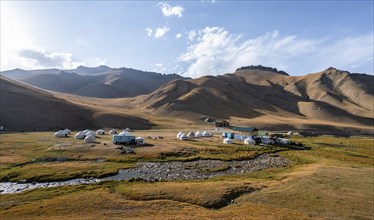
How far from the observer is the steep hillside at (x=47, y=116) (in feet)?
550

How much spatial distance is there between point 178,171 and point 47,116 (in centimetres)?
13106

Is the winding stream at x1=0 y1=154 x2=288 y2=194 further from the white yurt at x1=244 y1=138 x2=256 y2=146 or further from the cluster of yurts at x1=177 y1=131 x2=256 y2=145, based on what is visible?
the cluster of yurts at x1=177 y1=131 x2=256 y2=145

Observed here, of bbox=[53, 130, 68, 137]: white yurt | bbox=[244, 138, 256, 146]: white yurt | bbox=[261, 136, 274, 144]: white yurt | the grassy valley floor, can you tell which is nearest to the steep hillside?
bbox=[53, 130, 68, 137]: white yurt

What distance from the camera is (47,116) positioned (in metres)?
176

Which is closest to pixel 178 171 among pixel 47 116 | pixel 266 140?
pixel 266 140

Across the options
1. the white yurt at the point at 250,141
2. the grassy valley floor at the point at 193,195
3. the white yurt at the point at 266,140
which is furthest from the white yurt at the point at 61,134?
the white yurt at the point at 266,140

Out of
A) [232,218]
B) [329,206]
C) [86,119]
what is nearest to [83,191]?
[232,218]

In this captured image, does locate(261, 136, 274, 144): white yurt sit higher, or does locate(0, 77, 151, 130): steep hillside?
locate(0, 77, 151, 130): steep hillside

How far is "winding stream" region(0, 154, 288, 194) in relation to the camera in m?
58.6

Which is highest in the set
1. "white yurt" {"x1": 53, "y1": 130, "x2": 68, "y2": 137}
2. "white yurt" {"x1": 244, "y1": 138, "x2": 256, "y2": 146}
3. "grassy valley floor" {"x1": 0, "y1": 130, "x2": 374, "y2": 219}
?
"white yurt" {"x1": 53, "y1": 130, "x2": 68, "y2": 137}

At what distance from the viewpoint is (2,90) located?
19750 centimetres

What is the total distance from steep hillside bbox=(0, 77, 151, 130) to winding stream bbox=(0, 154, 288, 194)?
358 feet

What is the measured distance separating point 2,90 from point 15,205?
179m

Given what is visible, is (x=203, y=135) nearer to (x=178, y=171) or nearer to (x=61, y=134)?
(x=61, y=134)
